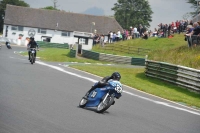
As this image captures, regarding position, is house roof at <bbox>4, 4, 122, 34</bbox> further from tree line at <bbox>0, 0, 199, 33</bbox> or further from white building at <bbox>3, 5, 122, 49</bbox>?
tree line at <bbox>0, 0, 199, 33</bbox>

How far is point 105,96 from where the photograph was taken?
552 inches

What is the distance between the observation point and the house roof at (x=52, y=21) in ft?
363

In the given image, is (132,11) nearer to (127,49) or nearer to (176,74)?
(127,49)

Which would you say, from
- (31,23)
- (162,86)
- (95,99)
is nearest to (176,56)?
(162,86)

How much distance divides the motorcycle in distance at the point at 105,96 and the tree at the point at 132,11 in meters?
117

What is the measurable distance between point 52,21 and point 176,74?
8560 centimetres

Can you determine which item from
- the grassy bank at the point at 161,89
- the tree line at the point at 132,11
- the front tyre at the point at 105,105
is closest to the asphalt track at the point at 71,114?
the front tyre at the point at 105,105

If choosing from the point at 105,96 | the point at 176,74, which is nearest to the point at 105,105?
the point at 105,96

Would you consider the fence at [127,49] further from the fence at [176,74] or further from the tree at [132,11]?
the tree at [132,11]

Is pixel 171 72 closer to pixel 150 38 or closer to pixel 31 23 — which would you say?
pixel 150 38

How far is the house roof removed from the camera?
11056 centimetres

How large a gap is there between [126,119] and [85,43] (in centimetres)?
3928

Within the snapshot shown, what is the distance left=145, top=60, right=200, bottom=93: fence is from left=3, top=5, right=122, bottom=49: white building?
78.8 metres

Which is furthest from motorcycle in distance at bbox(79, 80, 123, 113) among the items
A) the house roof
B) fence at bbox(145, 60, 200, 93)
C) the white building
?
the house roof
